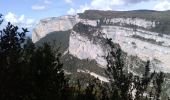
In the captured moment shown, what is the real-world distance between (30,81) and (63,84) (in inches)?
227

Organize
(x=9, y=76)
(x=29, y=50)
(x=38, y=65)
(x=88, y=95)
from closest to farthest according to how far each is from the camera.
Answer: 1. (x=9, y=76)
2. (x=38, y=65)
3. (x=88, y=95)
4. (x=29, y=50)

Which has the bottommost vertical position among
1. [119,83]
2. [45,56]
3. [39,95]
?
[119,83]

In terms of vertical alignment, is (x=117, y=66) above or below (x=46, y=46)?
below

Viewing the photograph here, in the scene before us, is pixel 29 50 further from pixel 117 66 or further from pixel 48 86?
pixel 48 86

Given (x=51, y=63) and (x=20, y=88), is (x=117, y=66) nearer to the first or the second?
(x=51, y=63)

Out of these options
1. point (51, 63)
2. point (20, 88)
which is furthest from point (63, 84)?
point (20, 88)

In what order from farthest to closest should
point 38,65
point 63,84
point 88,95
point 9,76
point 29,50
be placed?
point 29,50, point 88,95, point 63,84, point 38,65, point 9,76

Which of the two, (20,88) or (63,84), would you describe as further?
(63,84)

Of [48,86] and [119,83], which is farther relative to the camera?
[119,83]

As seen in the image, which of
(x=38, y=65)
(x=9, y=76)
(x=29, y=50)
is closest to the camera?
(x=9, y=76)

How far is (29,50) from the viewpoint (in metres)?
54.1

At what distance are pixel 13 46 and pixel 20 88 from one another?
20.6 feet

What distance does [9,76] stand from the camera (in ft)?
125

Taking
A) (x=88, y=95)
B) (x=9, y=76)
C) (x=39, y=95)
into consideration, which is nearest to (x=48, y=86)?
(x=39, y=95)
